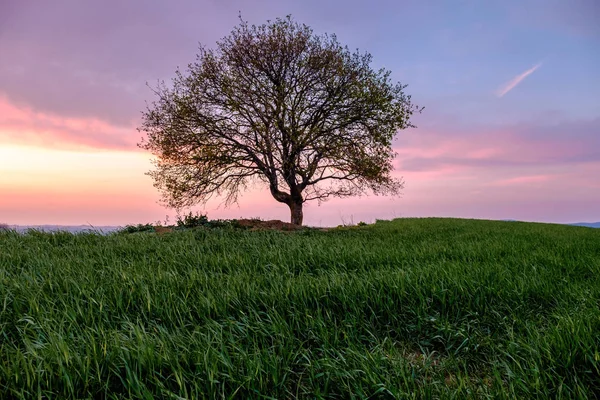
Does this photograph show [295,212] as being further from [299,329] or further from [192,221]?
[299,329]

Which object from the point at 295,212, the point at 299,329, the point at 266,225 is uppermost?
the point at 295,212

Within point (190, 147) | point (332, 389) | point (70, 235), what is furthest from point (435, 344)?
point (190, 147)

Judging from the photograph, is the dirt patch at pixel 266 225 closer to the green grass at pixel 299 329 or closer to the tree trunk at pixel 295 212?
the tree trunk at pixel 295 212

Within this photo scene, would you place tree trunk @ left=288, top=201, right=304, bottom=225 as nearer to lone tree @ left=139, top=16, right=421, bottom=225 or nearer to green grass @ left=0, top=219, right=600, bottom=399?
lone tree @ left=139, top=16, right=421, bottom=225

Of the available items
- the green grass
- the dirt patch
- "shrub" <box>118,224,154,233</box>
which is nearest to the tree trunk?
the dirt patch

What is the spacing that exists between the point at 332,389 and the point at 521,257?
19.6 feet

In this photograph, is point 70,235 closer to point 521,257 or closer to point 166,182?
point 166,182

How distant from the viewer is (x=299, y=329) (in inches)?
137

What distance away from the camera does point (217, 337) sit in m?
3.10

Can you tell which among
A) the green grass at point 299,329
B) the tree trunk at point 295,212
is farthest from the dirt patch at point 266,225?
the green grass at point 299,329

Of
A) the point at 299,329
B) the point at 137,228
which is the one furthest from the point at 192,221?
the point at 299,329

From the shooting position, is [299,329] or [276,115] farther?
[276,115]

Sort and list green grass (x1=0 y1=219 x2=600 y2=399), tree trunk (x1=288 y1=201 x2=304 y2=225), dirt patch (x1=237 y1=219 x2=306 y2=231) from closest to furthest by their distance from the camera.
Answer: green grass (x1=0 y1=219 x2=600 y2=399) < dirt patch (x1=237 y1=219 x2=306 y2=231) < tree trunk (x1=288 y1=201 x2=304 y2=225)

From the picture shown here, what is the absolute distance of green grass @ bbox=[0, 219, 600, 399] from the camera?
8.36ft
